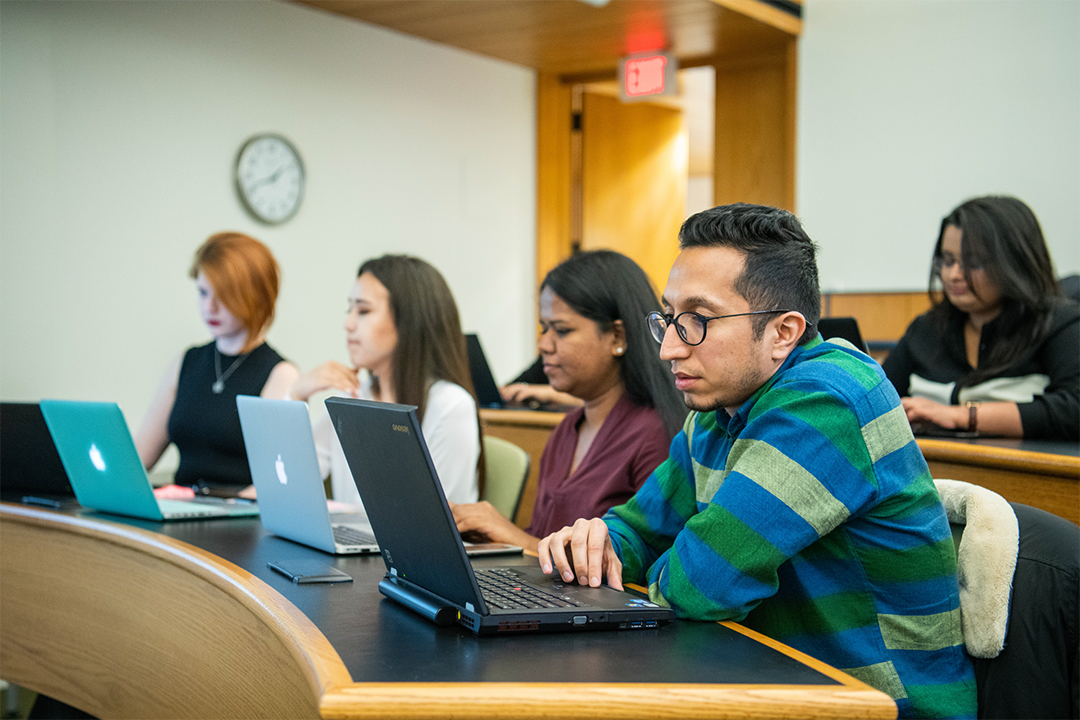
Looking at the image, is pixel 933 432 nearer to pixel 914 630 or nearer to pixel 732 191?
pixel 914 630

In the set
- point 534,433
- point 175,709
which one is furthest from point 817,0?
point 175,709

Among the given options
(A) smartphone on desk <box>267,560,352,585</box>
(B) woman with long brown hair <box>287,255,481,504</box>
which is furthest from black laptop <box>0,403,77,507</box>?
(A) smartphone on desk <box>267,560,352,585</box>

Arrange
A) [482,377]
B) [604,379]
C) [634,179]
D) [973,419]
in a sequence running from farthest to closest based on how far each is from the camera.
→ [634,179], [482,377], [973,419], [604,379]

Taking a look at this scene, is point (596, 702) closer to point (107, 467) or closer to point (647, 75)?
point (107, 467)

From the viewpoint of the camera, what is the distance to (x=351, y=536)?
1.75m

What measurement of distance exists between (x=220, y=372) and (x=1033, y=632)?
2.35m

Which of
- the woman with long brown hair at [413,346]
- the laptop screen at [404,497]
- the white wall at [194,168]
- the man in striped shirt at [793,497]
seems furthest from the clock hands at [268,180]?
the man in striped shirt at [793,497]

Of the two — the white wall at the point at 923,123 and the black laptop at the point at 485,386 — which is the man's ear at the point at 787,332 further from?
the white wall at the point at 923,123

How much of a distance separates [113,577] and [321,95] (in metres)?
3.36

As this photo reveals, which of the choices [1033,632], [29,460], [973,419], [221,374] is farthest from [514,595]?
[221,374]

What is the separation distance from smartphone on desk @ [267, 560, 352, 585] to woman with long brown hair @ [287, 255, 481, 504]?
2.37 feet

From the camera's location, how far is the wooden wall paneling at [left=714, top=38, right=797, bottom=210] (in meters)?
5.54

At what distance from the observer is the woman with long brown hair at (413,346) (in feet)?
7.51

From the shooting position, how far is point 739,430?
4.33 ft
